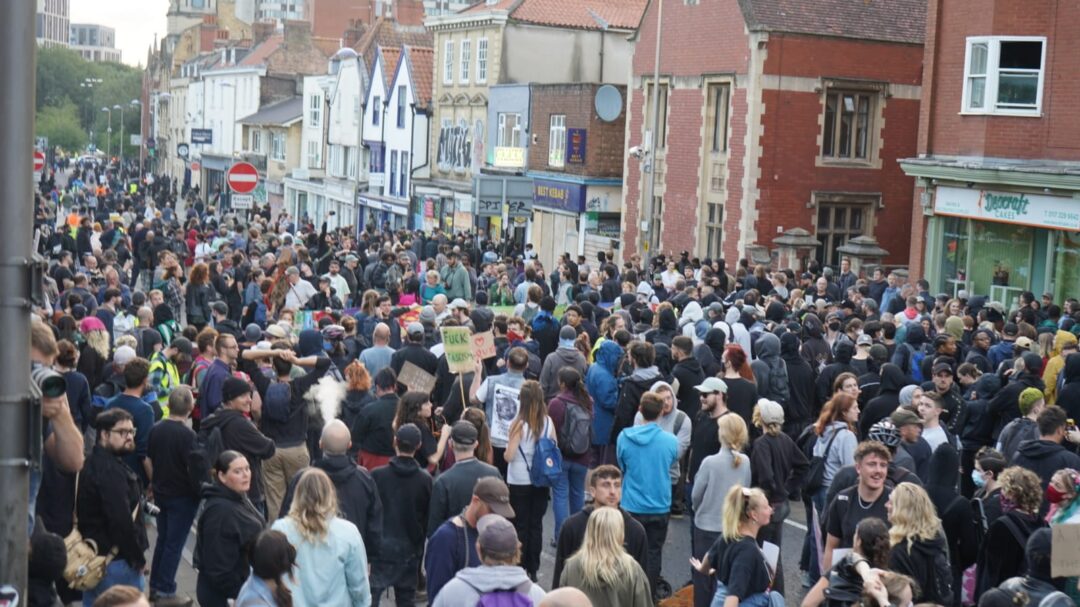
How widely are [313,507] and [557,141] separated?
37.8 meters

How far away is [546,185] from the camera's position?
1769 inches

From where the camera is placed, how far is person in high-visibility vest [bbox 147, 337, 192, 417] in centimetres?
1271

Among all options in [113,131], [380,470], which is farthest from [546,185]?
[113,131]

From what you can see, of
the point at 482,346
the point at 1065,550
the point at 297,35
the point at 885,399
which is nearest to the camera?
the point at 1065,550

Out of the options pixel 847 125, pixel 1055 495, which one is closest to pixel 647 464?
pixel 1055 495

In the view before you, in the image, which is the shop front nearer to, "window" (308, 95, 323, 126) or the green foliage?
"window" (308, 95, 323, 126)

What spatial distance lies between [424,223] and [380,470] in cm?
4717

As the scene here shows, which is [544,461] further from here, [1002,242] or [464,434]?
[1002,242]

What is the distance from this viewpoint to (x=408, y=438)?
9.48 metres

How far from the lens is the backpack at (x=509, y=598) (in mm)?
7039

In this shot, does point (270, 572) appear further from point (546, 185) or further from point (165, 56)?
point (165, 56)

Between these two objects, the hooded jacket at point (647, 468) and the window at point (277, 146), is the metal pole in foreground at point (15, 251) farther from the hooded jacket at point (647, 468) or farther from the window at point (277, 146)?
the window at point (277, 146)

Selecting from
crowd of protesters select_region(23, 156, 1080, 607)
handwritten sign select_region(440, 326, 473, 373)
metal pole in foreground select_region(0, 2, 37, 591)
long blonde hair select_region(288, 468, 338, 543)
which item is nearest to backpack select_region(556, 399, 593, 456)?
crowd of protesters select_region(23, 156, 1080, 607)

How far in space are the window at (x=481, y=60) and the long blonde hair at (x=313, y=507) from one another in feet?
151
